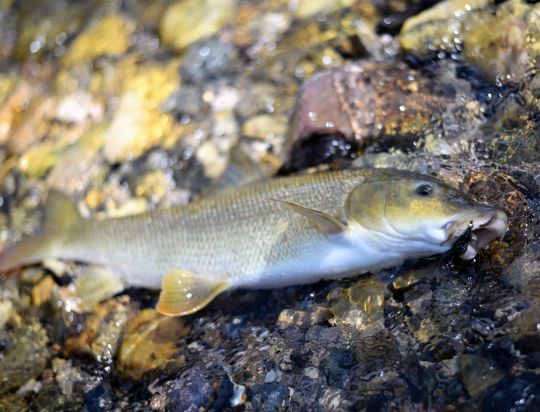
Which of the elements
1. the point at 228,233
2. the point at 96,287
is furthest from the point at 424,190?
the point at 96,287

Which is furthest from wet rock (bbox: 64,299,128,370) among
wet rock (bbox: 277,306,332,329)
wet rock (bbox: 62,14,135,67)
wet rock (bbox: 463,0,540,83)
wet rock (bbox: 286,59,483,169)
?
wet rock (bbox: 62,14,135,67)

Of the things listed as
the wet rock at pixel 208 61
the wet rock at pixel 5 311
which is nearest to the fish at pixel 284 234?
the wet rock at pixel 5 311

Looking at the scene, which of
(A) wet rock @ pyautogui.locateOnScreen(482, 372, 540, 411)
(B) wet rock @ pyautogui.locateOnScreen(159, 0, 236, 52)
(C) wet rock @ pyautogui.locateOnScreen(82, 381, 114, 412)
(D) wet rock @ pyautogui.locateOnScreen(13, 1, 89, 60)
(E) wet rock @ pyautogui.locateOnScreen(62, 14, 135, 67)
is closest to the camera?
(A) wet rock @ pyautogui.locateOnScreen(482, 372, 540, 411)

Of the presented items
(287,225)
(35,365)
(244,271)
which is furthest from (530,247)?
(35,365)

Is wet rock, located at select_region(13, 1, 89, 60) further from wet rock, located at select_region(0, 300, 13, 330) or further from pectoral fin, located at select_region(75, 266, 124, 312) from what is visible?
pectoral fin, located at select_region(75, 266, 124, 312)

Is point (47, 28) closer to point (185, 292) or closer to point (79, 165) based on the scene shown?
point (79, 165)

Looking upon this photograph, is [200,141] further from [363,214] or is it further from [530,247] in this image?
[530,247]
